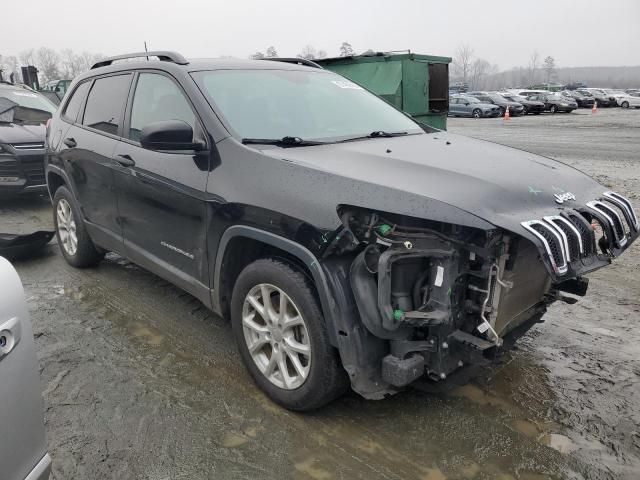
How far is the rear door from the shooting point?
13.7 feet

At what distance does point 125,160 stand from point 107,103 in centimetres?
82

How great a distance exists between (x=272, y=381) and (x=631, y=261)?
4.03m

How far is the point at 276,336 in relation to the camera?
2.91 metres

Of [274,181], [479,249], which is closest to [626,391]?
[479,249]

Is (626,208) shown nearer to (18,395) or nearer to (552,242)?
(552,242)

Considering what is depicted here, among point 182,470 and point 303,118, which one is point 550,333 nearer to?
point 303,118

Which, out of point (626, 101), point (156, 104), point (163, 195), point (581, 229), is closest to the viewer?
point (581, 229)

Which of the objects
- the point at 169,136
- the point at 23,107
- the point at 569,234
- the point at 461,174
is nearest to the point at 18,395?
the point at 169,136

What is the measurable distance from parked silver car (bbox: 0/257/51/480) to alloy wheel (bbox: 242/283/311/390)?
1.27 meters

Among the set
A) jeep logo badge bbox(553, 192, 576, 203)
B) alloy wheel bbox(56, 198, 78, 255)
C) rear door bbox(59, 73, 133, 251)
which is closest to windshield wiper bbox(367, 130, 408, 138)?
jeep logo badge bbox(553, 192, 576, 203)

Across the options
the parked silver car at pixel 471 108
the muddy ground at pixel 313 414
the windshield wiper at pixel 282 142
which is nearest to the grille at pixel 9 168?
the muddy ground at pixel 313 414

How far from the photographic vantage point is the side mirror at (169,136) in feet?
10.0

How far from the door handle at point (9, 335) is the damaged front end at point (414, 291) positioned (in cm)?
132

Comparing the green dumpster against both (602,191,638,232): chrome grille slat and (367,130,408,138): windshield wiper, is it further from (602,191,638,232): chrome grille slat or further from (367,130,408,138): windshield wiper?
(602,191,638,232): chrome grille slat
